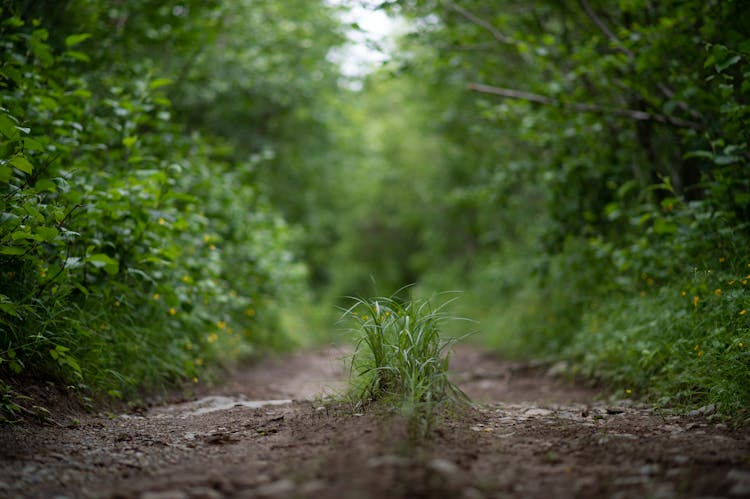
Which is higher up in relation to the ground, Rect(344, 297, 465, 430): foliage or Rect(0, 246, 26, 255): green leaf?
Rect(0, 246, 26, 255): green leaf

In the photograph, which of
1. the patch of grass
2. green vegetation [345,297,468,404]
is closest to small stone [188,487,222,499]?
green vegetation [345,297,468,404]

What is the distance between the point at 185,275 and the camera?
534 centimetres

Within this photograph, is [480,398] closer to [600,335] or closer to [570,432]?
[600,335]

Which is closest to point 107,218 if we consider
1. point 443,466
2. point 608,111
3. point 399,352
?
point 399,352

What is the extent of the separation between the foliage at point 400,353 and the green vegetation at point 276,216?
0.10 feet

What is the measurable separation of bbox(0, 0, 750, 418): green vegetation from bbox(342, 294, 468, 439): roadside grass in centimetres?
3

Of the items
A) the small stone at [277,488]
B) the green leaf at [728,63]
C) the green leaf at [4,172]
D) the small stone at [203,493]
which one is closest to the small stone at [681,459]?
the small stone at [277,488]

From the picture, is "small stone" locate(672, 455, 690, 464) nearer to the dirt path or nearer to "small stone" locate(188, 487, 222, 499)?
the dirt path

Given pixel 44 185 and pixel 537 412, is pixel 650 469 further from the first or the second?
pixel 44 185

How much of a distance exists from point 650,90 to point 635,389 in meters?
3.48

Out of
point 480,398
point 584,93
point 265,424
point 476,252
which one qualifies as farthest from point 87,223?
point 476,252

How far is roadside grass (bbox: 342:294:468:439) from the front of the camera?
3.40 metres

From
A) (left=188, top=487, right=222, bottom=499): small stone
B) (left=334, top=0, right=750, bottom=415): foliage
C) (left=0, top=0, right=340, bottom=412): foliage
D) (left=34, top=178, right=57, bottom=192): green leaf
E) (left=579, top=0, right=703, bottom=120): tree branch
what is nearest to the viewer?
(left=188, top=487, right=222, bottom=499): small stone

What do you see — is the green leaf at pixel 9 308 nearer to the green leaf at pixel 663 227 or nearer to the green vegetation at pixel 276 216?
the green vegetation at pixel 276 216
